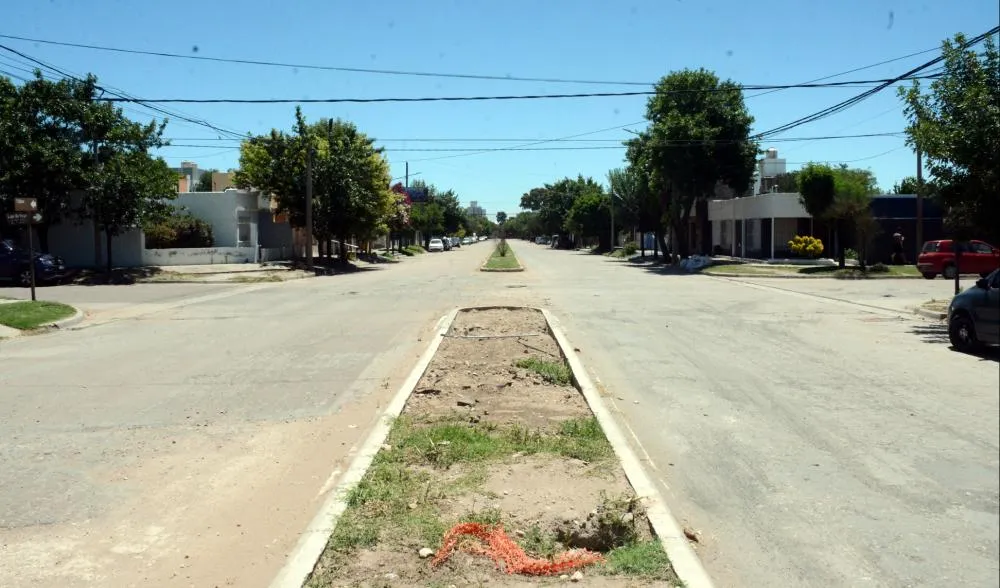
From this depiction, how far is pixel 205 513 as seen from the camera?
6191mm

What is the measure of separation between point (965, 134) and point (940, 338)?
3.64 metres

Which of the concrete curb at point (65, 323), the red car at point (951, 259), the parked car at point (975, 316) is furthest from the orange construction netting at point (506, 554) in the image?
the red car at point (951, 259)

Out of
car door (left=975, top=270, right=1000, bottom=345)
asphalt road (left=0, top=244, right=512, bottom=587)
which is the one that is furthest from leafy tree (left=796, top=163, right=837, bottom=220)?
car door (left=975, top=270, right=1000, bottom=345)

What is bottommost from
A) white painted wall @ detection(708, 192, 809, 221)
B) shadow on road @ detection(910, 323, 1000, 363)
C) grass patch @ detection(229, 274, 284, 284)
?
shadow on road @ detection(910, 323, 1000, 363)

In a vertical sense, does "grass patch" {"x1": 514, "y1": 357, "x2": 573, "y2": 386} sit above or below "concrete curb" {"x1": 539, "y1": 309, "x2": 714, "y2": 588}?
above

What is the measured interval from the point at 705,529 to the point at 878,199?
4241cm

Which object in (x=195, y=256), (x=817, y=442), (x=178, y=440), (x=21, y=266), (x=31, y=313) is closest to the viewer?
(x=817, y=442)

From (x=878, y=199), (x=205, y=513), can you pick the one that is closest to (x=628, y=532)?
(x=205, y=513)

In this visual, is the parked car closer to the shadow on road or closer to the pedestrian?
the shadow on road

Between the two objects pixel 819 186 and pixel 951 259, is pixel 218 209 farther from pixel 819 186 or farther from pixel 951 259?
pixel 951 259

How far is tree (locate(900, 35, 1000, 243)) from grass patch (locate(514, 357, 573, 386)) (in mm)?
8833

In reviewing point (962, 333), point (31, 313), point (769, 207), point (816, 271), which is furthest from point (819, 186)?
point (31, 313)

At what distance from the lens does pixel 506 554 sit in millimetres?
5102

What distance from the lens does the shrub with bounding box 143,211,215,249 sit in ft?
135
